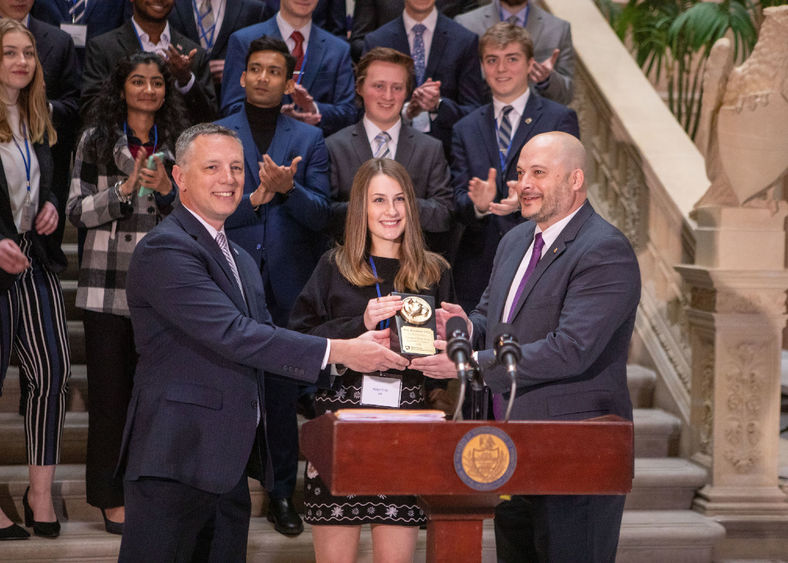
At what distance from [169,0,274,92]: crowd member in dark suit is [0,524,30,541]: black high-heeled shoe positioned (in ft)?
8.70

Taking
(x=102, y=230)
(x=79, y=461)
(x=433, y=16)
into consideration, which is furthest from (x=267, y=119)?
(x=79, y=461)

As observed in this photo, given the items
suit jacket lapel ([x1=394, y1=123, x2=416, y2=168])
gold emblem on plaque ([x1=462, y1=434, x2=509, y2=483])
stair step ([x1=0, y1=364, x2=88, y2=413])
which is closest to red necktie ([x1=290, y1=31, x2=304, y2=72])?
suit jacket lapel ([x1=394, y1=123, x2=416, y2=168])

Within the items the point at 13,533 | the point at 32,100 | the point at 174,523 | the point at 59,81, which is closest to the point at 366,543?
the point at 13,533

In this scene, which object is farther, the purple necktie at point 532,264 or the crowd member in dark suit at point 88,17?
the crowd member in dark suit at point 88,17

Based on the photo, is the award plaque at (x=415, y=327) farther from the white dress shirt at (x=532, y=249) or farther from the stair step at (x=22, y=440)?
the stair step at (x=22, y=440)

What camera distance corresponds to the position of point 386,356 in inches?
126

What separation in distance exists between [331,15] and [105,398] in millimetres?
3065

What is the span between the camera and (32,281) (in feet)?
14.0

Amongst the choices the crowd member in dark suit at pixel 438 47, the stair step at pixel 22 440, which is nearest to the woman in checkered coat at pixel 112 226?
the stair step at pixel 22 440

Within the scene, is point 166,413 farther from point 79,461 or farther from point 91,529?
point 79,461

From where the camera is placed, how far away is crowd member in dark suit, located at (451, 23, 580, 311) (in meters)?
5.00

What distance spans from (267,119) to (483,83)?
163 cm

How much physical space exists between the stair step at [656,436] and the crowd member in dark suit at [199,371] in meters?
2.40

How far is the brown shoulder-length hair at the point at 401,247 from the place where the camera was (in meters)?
3.64
